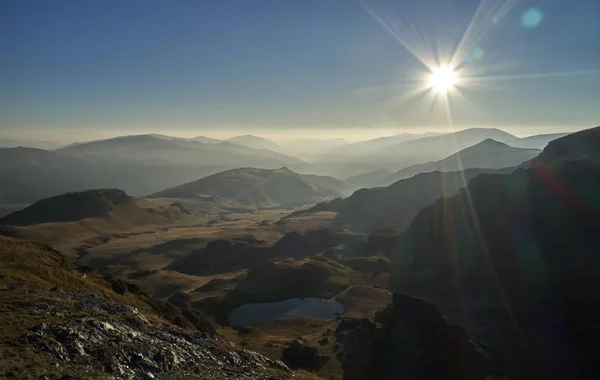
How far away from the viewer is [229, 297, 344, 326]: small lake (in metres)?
114

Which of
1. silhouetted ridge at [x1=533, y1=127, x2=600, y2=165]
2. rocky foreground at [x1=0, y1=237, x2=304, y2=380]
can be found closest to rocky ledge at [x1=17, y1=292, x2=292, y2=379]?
rocky foreground at [x1=0, y1=237, x2=304, y2=380]

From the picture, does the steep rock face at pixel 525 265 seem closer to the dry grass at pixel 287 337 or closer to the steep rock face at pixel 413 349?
the steep rock face at pixel 413 349

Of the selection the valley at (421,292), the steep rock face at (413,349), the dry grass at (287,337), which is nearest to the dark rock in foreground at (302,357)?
the valley at (421,292)

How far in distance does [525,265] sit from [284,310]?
213 ft

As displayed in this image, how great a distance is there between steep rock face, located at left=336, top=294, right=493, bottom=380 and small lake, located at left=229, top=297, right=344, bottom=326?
36.4 metres

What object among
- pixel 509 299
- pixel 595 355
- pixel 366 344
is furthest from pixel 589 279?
pixel 366 344

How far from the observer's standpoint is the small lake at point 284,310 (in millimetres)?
114062

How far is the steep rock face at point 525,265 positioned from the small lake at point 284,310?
67.9 ft

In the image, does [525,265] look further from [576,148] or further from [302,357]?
[576,148]

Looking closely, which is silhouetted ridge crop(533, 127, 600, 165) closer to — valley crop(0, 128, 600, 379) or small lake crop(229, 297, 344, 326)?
valley crop(0, 128, 600, 379)

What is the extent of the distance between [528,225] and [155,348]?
9711 cm

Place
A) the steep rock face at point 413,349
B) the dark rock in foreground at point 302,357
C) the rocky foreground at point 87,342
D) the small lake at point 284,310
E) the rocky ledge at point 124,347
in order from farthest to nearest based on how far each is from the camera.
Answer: the small lake at point 284,310 → the dark rock in foreground at point 302,357 → the steep rock face at point 413,349 → the rocky ledge at point 124,347 → the rocky foreground at point 87,342

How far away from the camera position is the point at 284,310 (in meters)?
121

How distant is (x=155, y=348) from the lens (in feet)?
104
